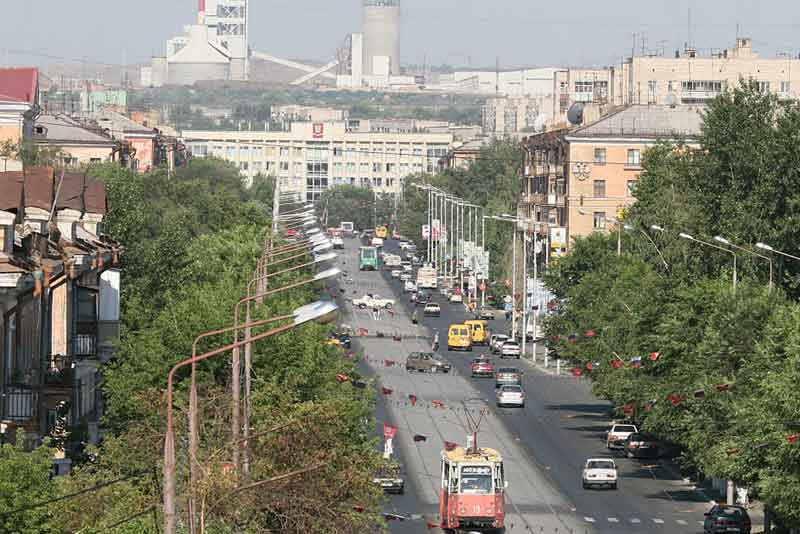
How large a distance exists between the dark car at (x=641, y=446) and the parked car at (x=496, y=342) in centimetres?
4176

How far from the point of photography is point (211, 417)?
40906 millimetres

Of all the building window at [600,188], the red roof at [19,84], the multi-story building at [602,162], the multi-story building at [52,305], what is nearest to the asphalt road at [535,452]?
the multi-story building at [52,305]

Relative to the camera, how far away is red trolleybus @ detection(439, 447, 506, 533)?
53.7 metres

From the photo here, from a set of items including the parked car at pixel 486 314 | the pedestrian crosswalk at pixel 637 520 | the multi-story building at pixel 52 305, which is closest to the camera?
the multi-story building at pixel 52 305

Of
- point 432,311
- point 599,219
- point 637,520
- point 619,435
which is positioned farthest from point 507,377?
point 432,311

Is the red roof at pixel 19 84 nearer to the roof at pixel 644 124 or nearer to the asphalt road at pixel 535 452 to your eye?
the asphalt road at pixel 535 452

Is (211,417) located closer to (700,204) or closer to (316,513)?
(316,513)

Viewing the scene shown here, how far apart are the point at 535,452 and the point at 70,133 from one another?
67.1 metres

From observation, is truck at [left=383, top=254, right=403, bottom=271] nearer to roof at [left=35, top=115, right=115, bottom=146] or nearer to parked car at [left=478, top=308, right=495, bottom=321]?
parked car at [left=478, top=308, right=495, bottom=321]

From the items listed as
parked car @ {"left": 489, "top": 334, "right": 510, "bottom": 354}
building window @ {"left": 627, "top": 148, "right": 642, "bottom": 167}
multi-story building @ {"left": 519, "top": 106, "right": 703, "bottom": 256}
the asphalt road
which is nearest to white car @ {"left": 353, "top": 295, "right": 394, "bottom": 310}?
multi-story building @ {"left": 519, "top": 106, "right": 703, "bottom": 256}

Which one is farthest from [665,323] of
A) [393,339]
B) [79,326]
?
[393,339]

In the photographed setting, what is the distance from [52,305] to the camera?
47875mm

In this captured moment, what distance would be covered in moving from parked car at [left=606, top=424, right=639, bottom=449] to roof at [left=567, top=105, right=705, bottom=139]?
2451 inches

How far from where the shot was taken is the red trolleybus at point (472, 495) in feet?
176
